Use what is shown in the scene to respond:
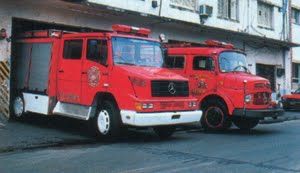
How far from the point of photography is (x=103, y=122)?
35.6 ft

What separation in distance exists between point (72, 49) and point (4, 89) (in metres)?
3.22

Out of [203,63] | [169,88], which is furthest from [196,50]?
[169,88]

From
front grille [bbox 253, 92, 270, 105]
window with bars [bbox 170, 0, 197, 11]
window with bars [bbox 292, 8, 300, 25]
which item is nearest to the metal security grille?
front grille [bbox 253, 92, 270, 105]

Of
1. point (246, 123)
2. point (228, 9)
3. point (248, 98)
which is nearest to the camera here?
point (248, 98)

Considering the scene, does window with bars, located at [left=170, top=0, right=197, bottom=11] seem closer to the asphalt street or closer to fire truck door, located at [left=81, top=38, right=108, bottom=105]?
the asphalt street

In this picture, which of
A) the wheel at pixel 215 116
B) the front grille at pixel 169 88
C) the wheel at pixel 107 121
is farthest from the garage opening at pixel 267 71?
the wheel at pixel 107 121

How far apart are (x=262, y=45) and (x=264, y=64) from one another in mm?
1475

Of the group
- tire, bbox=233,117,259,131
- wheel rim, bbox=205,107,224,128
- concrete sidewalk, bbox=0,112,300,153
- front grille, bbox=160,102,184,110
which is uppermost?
front grille, bbox=160,102,184,110

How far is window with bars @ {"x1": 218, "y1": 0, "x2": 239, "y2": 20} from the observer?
23.6 meters

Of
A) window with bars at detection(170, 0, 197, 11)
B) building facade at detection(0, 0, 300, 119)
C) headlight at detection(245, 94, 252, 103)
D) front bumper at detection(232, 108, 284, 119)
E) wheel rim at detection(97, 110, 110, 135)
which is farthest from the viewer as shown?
window with bars at detection(170, 0, 197, 11)

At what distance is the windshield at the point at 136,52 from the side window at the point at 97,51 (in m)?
0.28

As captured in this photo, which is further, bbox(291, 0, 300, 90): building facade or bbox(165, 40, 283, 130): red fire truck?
bbox(291, 0, 300, 90): building facade

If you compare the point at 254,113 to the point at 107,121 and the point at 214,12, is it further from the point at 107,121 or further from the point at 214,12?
the point at 214,12

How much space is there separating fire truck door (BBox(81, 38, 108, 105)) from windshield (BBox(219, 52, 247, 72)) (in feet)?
13.1
